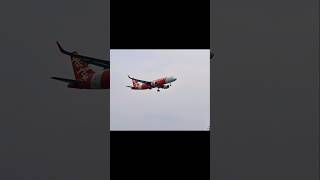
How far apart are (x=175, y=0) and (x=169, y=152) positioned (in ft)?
4.43

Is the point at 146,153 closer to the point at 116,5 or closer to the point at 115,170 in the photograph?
the point at 115,170

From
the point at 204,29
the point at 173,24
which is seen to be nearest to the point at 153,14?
the point at 173,24

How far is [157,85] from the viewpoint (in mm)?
3732
